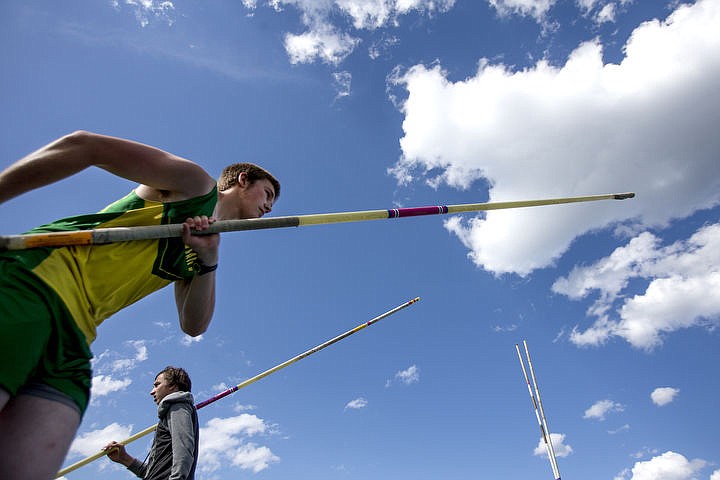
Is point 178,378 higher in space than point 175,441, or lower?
higher

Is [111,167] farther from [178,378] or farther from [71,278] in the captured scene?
[178,378]

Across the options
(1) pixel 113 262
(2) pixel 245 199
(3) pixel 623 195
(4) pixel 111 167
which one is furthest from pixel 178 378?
(3) pixel 623 195

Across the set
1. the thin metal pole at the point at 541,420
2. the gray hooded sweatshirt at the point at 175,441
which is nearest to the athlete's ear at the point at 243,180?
the gray hooded sweatshirt at the point at 175,441

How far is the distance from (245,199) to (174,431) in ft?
7.14

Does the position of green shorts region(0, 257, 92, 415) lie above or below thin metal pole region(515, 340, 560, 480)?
below

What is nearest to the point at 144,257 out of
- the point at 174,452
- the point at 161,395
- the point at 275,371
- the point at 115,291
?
the point at 115,291

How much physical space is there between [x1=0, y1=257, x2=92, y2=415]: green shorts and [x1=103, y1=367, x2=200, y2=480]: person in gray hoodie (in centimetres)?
207

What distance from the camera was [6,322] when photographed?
4.27ft

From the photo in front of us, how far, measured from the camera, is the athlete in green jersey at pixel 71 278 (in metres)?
1.37

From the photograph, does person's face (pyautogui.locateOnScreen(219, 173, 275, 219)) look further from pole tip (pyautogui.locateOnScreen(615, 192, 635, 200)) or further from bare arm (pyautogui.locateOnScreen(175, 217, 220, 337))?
pole tip (pyautogui.locateOnScreen(615, 192, 635, 200))

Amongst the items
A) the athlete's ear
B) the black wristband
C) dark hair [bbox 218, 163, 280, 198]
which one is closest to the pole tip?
dark hair [bbox 218, 163, 280, 198]

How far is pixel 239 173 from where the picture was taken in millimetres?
2498

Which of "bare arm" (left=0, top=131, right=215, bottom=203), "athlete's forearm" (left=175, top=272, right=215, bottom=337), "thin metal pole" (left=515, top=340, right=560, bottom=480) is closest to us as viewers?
"bare arm" (left=0, top=131, right=215, bottom=203)

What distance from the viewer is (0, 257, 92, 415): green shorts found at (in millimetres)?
1329
